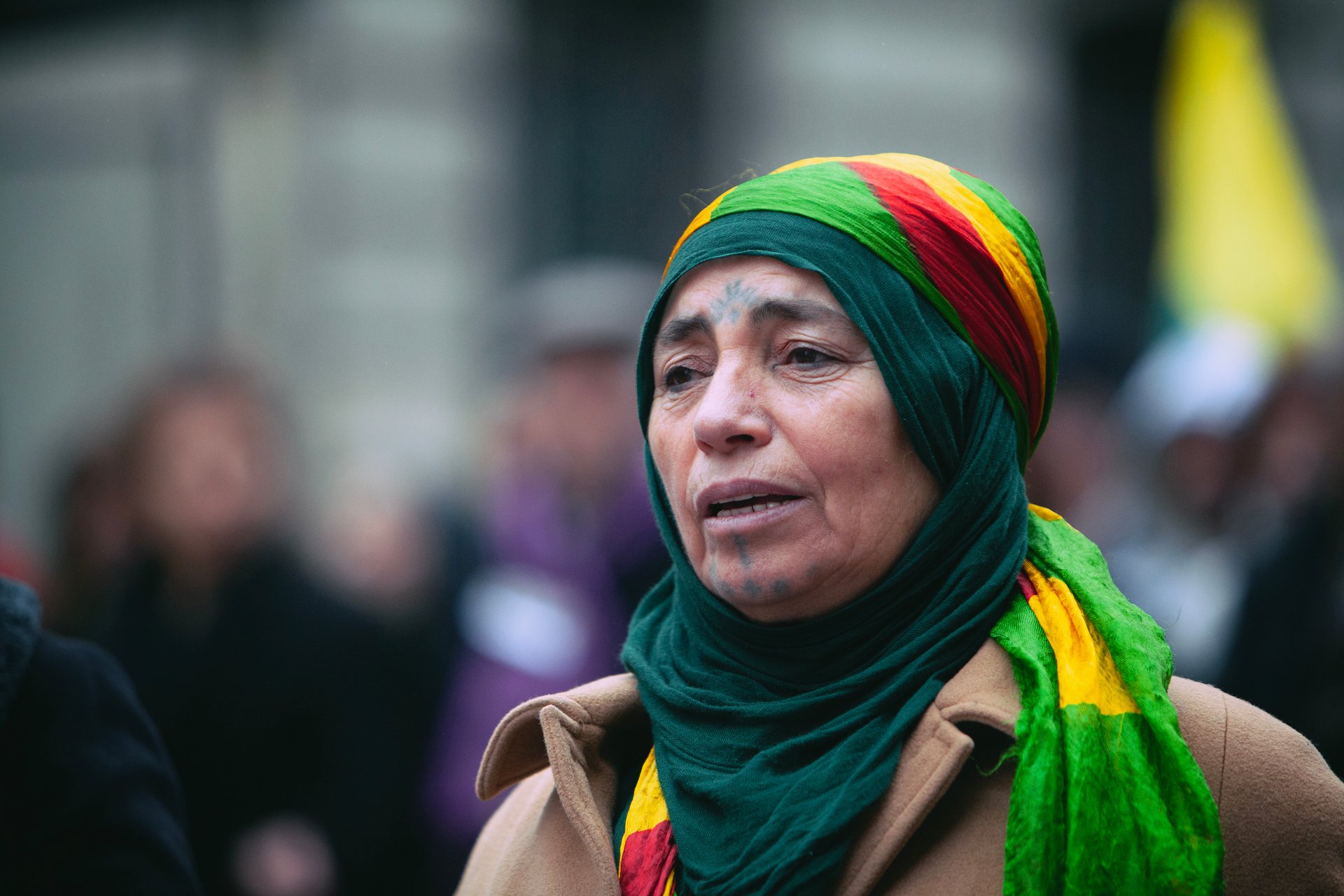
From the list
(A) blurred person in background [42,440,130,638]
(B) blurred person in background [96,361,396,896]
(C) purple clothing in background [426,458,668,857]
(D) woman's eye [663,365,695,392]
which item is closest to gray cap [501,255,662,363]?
(C) purple clothing in background [426,458,668,857]

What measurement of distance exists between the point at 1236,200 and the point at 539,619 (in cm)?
607

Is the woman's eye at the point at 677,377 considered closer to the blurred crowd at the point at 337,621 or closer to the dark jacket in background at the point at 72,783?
the dark jacket in background at the point at 72,783

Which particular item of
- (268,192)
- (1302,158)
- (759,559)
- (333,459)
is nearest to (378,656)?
(759,559)

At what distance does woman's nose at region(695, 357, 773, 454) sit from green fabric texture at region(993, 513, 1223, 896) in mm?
502

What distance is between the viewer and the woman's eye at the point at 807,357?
206 cm

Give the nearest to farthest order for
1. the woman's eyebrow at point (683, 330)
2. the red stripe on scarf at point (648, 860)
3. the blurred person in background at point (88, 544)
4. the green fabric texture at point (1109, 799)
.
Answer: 1. the green fabric texture at point (1109, 799)
2. the red stripe on scarf at point (648, 860)
3. the woman's eyebrow at point (683, 330)
4. the blurred person in background at point (88, 544)

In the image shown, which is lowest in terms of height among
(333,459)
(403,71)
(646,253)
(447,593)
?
(333,459)

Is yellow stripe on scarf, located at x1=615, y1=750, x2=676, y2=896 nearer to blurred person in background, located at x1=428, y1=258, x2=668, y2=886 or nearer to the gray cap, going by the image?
blurred person in background, located at x1=428, y1=258, x2=668, y2=886

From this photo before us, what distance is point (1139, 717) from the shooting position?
1.90m

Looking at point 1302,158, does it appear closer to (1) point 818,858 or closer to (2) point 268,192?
(2) point 268,192

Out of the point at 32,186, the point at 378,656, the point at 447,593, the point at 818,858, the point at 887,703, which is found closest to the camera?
the point at 818,858

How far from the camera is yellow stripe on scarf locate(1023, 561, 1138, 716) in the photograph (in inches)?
74.8

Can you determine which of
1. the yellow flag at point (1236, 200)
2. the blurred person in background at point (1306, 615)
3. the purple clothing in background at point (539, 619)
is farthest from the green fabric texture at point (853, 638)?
the yellow flag at point (1236, 200)

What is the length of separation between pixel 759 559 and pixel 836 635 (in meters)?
0.16
